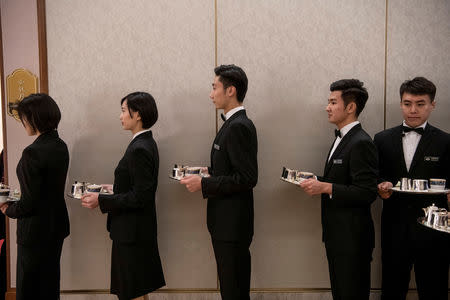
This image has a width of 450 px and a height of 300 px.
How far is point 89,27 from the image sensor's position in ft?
9.84

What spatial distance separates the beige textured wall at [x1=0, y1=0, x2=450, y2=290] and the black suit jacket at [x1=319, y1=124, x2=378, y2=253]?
0.67 m

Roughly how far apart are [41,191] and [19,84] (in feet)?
3.69

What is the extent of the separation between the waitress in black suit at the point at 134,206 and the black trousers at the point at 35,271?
0.39m

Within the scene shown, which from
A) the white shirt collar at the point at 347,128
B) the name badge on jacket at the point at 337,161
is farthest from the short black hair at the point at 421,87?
the name badge on jacket at the point at 337,161

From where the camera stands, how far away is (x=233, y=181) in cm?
226

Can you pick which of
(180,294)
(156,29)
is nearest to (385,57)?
(156,29)

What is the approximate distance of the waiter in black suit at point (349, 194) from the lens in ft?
7.41

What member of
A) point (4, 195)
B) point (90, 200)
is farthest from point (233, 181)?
point (4, 195)

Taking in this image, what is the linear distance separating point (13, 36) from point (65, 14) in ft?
1.46

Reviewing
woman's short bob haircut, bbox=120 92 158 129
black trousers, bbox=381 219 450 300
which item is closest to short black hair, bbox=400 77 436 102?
black trousers, bbox=381 219 450 300

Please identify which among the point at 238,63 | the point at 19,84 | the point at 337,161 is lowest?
the point at 337,161

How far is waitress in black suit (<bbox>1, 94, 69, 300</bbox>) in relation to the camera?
2.31 meters

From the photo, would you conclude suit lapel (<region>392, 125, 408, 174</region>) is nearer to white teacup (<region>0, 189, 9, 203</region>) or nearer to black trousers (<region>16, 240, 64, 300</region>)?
black trousers (<region>16, 240, 64, 300</region>)

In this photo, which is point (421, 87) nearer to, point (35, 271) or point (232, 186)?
point (232, 186)
